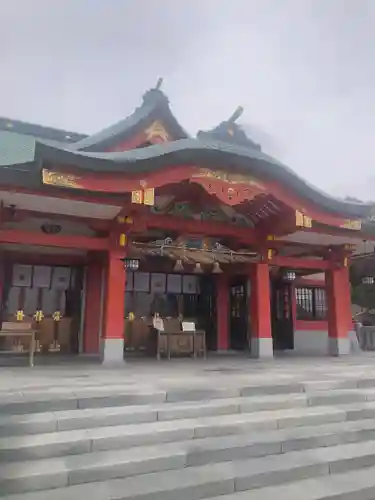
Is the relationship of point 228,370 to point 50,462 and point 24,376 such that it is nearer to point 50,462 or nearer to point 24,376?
point 24,376

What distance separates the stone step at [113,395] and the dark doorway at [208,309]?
6890 millimetres

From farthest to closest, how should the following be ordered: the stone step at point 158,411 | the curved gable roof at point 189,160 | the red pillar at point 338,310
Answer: the red pillar at point 338,310 < the curved gable roof at point 189,160 < the stone step at point 158,411

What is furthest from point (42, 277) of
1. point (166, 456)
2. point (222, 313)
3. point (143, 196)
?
point (166, 456)

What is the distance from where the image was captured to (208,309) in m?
13.3

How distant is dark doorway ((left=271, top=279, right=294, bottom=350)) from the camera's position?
1474cm

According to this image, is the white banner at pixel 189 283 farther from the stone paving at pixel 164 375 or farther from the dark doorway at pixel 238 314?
the stone paving at pixel 164 375

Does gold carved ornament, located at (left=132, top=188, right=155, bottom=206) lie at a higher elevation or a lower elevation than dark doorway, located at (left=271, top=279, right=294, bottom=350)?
higher

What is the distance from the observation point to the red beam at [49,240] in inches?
332

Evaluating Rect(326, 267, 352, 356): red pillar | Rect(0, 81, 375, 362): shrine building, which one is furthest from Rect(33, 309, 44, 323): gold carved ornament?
Rect(326, 267, 352, 356): red pillar

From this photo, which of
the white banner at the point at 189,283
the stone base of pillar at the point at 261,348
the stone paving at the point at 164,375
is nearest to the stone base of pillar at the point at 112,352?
the stone paving at the point at 164,375

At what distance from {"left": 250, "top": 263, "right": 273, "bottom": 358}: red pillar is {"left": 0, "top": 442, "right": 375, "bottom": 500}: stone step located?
5.88 metres

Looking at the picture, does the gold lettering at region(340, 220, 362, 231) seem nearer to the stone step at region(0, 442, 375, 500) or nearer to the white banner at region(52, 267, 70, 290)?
the stone step at region(0, 442, 375, 500)

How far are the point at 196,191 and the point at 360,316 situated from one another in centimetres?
1330

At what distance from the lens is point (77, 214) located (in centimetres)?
916
